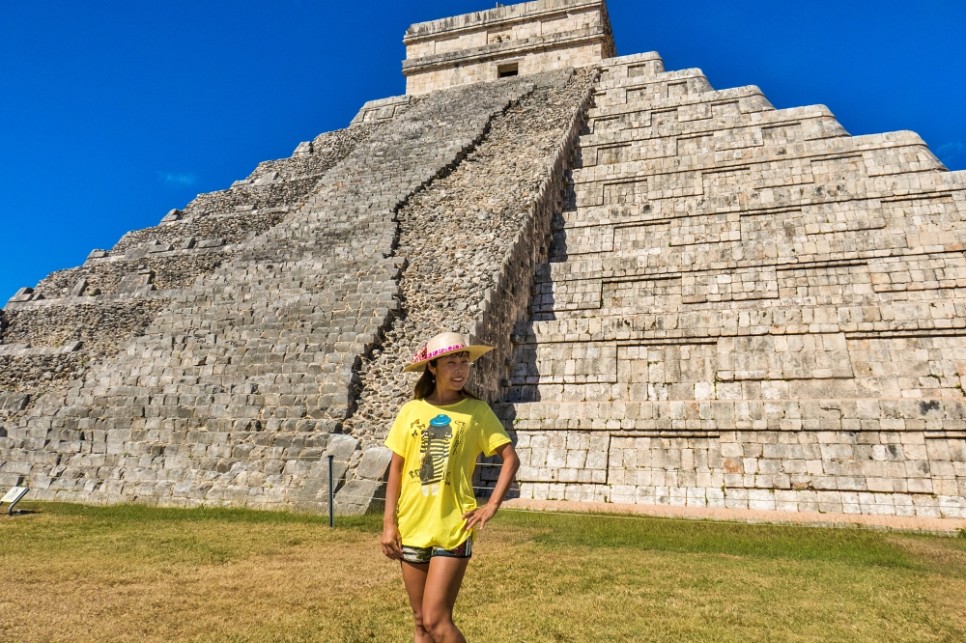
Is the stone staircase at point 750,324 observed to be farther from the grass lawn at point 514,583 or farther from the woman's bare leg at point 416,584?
the woman's bare leg at point 416,584

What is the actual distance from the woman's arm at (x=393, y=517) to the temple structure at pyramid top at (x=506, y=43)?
62.6ft

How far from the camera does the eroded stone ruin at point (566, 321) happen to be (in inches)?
335

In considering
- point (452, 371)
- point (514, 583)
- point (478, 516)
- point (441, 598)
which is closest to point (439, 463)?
point (478, 516)

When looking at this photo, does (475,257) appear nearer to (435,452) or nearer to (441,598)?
(435,452)

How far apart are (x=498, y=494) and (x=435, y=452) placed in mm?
316

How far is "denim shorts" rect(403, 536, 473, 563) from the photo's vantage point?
102 inches

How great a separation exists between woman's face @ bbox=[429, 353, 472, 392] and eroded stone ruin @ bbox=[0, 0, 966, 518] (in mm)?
5090

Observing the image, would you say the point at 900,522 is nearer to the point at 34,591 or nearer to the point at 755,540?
the point at 755,540

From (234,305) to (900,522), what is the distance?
34.0ft

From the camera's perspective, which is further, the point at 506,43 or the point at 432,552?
the point at 506,43

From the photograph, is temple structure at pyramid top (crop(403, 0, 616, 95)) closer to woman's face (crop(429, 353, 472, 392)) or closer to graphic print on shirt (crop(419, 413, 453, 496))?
woman's face (crop(429, 353, 472, 392))

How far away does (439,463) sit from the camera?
271cm

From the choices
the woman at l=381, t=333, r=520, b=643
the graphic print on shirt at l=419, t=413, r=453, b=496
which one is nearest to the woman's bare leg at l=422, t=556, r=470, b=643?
the woman at l=381, t=333, r=520, b=643

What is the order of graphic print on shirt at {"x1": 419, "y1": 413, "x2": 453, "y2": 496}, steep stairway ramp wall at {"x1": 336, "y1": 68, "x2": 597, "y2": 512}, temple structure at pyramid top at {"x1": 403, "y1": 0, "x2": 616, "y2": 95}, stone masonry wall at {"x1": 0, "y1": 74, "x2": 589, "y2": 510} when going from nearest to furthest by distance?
graphic print on shirt at {"x1": 419, "y1": 413, "x2": 453, "y2": 496} < stone masonry wall at {"x1": 0, "y1": 74, "x2": 589, "y2": 510} < steep stairway ramp wall at {"x1": 336, "y1": 68, "x2": 597, "y2": 512} < temple structure at pyramid top at {"x1": 403, "y1": 0, "x2": 616, "y2": 95}
